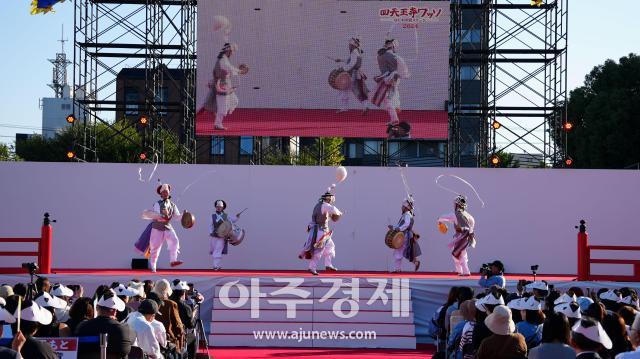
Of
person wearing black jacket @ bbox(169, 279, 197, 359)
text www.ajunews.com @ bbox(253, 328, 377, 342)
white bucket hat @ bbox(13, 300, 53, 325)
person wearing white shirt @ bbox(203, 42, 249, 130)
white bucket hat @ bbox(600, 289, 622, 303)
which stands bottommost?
text www.ajunews.com @ bbox(253, 328, 377, 342)

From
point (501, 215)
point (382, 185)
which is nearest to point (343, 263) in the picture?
point (382, 185)

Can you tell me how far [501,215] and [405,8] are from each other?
16.9ft

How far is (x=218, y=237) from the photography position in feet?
61.5

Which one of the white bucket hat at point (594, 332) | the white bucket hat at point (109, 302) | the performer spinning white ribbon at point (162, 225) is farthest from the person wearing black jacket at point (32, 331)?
the performer spinning white ribbon at point (162, 225)

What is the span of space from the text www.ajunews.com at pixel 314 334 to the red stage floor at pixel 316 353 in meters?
0.30

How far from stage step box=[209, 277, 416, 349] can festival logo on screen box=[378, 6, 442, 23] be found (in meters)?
7.40

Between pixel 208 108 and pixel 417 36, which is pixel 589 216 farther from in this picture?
pixel 208 108

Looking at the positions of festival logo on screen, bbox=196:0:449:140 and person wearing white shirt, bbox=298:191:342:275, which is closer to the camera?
person wearing white shirt, bbox=298:191:342:275

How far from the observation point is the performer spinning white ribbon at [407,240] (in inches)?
743

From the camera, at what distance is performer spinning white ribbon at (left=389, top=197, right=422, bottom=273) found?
18875 mm

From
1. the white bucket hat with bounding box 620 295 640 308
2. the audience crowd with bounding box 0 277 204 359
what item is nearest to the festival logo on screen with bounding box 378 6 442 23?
the audience crowd with bounding box 0 277 204 359

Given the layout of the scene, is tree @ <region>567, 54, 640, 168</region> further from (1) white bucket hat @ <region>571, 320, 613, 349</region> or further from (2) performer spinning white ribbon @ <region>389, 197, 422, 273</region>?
(1) white bucket hat @ <region>571, 320, 613, 349</region>

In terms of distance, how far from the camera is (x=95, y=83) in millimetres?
23516

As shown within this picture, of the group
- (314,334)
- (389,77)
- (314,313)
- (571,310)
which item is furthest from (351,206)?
(571,310)
